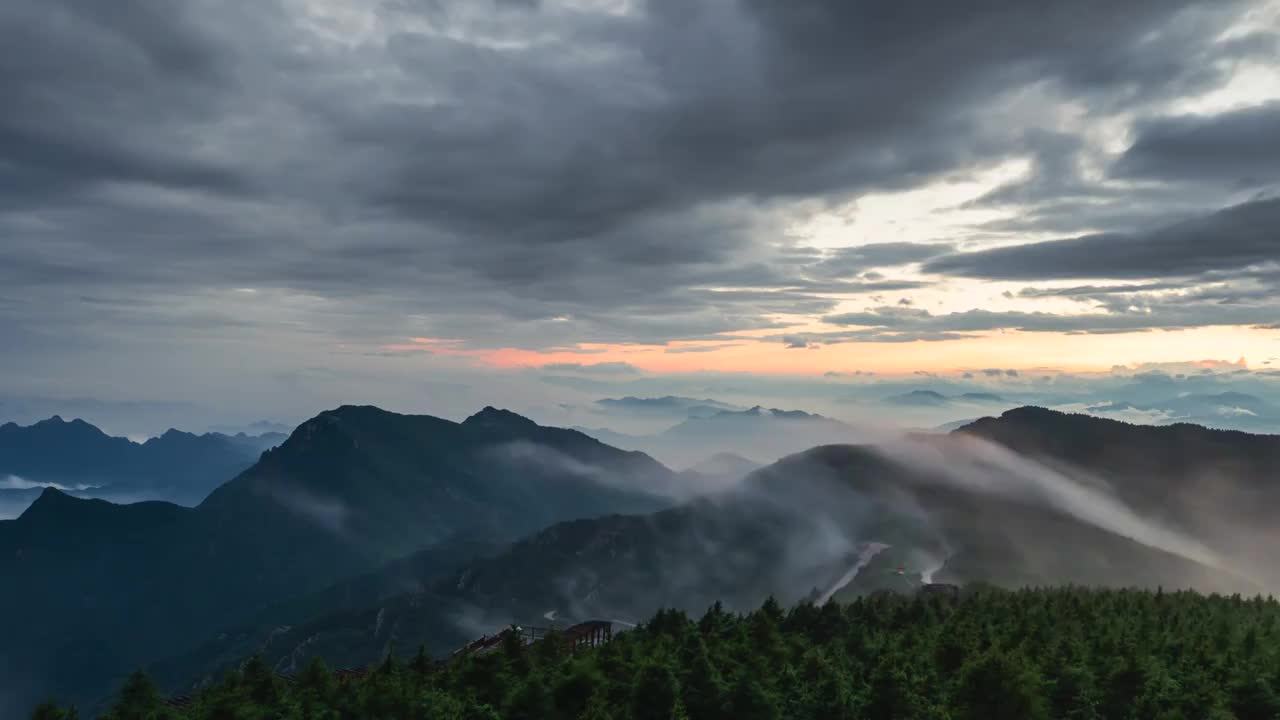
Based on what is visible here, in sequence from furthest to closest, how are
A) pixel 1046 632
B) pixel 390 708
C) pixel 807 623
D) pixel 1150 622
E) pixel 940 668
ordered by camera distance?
1. pixel 1150 622
2. pixel 807 623
3. pixel 1046 632
4. pixel 940 668
5. pixel 390 708

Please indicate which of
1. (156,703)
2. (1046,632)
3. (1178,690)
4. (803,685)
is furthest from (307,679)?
(1046,632)

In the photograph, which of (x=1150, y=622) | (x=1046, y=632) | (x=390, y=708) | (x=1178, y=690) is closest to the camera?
(x=390, y=708)

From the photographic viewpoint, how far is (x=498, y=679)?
223 feet

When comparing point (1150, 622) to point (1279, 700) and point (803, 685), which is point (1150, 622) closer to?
point (1279, 700)

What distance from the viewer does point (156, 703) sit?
208 ft

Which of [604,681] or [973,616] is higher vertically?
[604,681]

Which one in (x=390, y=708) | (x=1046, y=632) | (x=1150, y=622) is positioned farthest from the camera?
(x=1150, y=622)

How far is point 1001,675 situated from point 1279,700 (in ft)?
72.8

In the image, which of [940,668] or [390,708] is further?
[940,668]

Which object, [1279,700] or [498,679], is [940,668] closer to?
[1279,700]

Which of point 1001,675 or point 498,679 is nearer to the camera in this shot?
point 1001,675

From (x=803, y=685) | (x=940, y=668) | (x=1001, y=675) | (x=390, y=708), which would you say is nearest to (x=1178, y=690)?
(x=1001, y=675)

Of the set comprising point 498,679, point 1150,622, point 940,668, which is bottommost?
point 1150,622

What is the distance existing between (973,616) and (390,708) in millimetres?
95232
